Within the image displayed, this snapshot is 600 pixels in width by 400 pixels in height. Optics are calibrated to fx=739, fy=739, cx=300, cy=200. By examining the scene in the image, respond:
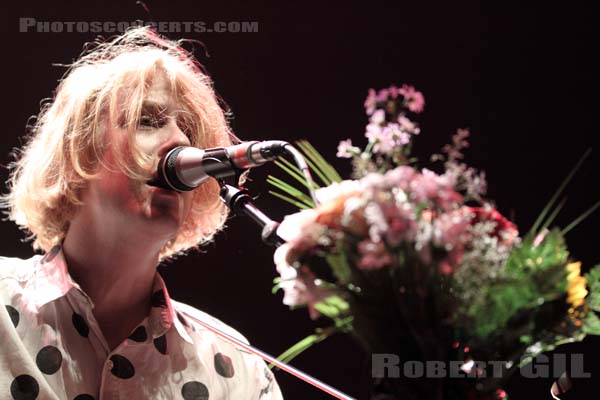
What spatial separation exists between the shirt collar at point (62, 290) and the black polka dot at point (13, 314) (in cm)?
4

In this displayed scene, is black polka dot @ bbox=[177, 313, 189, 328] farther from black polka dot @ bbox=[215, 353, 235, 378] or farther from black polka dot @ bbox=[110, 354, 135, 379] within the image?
black polka dot @ bbox=[110, 354, 135, 379]

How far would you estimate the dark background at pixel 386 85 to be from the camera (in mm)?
2268

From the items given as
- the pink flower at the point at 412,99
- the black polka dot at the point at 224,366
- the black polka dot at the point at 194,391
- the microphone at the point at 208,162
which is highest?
the pink flower at the point at 412,99

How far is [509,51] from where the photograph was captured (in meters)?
2.31

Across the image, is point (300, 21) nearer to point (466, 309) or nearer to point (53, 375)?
point (53, 375)

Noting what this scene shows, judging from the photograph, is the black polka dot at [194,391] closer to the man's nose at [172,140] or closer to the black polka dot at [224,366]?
the black polka dot at [224,366]

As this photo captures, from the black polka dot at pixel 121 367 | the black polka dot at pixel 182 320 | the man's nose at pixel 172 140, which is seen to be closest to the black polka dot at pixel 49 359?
the black polka dot at pixel 121 367

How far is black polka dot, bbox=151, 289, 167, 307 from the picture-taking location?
6.00 ft

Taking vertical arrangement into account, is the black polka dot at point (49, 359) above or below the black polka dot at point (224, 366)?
above

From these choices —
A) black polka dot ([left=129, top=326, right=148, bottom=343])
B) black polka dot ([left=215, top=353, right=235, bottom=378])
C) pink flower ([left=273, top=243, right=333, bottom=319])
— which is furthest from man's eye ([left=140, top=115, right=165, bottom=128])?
pink flower ([left=273, top=243, right=333, bottom=319])

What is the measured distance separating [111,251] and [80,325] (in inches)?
7.3

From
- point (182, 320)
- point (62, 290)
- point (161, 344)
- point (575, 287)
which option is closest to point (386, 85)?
point (182, 320)

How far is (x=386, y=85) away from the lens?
2299 millimetres

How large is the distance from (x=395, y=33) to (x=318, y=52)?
0.82 feet
